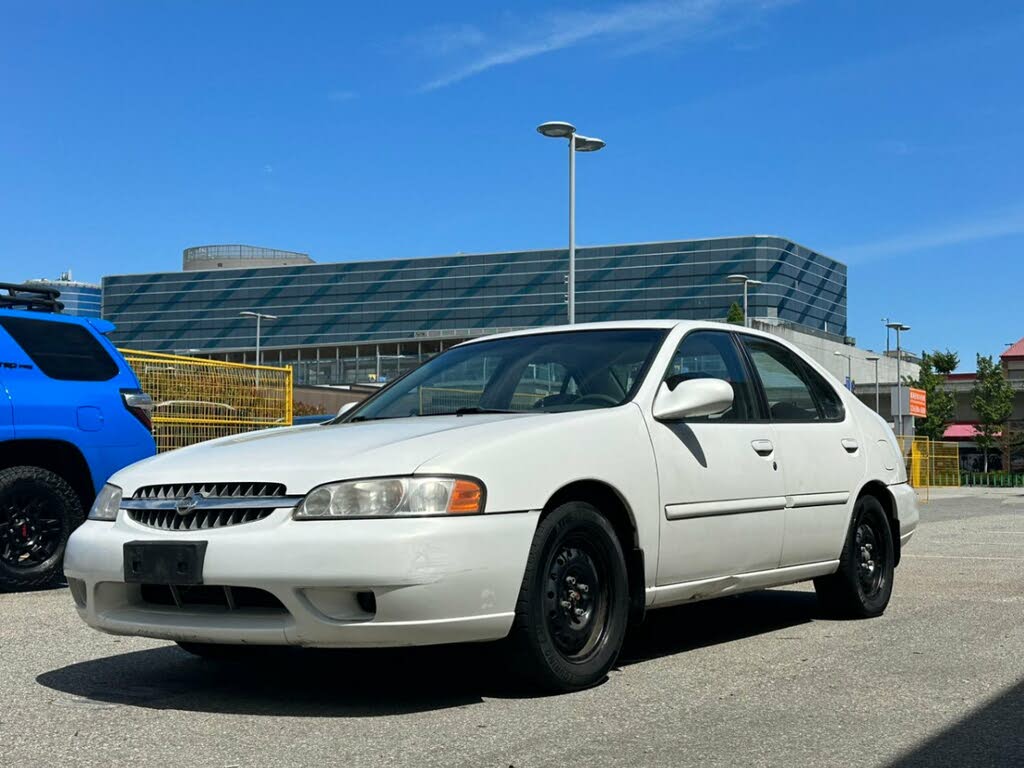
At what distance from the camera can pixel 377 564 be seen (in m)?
4.31

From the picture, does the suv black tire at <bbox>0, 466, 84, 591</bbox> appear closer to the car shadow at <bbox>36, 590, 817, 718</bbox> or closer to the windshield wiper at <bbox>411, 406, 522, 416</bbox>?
the car shadow at <bbox>36, 590, 817, 718</bbox>

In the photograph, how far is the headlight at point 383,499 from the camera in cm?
440

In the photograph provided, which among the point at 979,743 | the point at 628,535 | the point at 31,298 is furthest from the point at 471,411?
the point at 31,298

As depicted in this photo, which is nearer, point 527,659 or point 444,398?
point 527,659

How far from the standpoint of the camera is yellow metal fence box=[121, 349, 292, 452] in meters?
12.1

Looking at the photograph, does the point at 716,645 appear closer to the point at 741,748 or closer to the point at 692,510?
the point at 692,510

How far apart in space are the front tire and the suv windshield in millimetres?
685

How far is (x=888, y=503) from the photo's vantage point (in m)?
7.38

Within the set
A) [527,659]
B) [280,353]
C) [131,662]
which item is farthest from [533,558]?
[280,353]

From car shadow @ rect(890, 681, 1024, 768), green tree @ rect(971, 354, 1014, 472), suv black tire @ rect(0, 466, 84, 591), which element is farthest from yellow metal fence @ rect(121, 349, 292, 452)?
green tree @ rect(971, 354, 1014, 472)

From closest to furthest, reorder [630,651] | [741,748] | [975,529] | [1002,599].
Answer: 1. [741,748]
2. [630,651]
3. [1002,599]
4. [975,529]

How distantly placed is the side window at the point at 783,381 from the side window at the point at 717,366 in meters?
0.18

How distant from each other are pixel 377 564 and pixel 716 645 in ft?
7.93

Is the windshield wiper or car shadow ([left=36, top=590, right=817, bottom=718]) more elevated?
the windshield wiper
